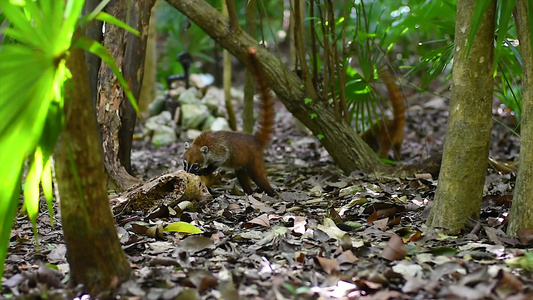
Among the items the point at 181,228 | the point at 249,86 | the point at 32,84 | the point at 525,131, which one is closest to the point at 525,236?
the point at 525,131

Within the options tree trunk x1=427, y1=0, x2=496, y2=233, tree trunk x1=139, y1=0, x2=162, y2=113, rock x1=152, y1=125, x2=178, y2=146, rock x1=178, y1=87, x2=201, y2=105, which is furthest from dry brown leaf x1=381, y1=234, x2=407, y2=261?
tree trunk x1=139, y1=0, x2=162, y2=113

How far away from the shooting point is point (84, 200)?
76.7 inches

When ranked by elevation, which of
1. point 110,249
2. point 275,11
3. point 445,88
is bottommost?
point 110,249

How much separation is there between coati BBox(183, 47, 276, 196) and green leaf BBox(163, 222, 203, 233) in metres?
1.23

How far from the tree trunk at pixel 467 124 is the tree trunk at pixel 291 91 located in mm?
1530

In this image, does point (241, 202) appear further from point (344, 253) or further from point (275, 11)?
point (275, 11)

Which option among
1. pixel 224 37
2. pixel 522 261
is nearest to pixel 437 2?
pixel 224 37

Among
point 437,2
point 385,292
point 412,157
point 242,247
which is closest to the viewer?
point 385,292

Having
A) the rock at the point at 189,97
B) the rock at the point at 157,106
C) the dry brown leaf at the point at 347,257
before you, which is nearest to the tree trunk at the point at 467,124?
the dry brown leaf at the point at 347,257

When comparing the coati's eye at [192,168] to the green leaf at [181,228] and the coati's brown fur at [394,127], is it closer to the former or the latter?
the green leaf at [181,228]

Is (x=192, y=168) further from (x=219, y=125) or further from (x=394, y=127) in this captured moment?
(x=219, y=125)

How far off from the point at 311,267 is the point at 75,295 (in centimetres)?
94

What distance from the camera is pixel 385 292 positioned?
2.03 metres

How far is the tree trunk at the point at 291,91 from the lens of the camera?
428cm
